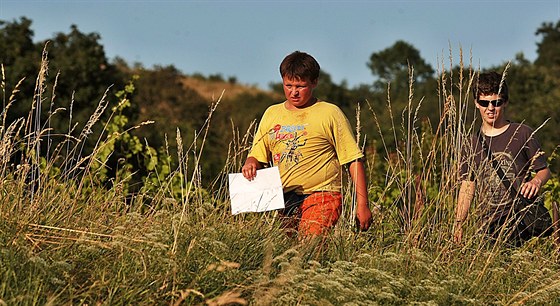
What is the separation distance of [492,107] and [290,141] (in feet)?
4.33

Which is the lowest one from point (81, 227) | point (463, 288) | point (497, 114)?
point (463, 288)

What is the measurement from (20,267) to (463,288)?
1.99m

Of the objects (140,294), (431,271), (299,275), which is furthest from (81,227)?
(431,271)

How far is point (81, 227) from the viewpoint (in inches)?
183

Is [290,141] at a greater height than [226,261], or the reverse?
[290,141]

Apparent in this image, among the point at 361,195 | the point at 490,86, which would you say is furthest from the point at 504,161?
the point at 361,195

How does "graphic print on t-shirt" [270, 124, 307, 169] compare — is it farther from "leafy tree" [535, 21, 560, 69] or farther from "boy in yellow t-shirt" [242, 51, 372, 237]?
"leafy tree" [535, 21, 560, 69]

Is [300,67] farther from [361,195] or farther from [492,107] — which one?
[492,107]

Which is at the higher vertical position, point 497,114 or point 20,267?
point 497,114

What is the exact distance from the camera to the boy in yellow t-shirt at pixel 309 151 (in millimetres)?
5441

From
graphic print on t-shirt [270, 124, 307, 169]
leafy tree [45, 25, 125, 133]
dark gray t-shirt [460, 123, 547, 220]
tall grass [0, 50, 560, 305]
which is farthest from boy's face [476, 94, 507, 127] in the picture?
leafy tree [45, 25, 125, 133]

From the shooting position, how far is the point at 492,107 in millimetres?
5988

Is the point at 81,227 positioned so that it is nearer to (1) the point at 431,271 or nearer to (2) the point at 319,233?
(2) the point at 319,233

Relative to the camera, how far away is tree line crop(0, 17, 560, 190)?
31.7 ft
